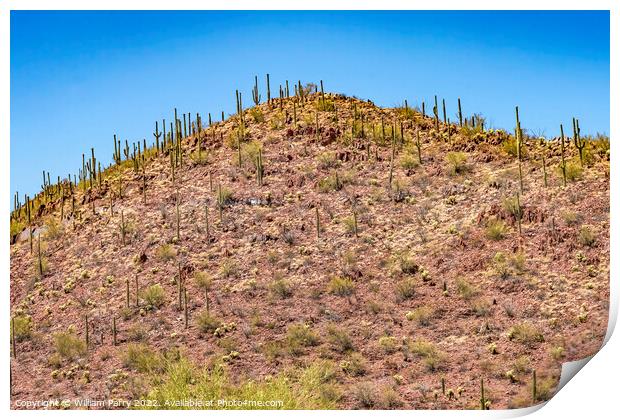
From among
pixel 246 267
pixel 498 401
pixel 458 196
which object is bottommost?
pixel 498 401

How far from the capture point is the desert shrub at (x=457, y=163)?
84.5 ft

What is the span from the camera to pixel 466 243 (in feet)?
73.1

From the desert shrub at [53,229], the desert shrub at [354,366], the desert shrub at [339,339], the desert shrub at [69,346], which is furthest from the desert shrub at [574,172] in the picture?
the desert shrub at [53,229]

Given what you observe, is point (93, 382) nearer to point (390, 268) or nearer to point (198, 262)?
point (198, 262)

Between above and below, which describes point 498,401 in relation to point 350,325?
below

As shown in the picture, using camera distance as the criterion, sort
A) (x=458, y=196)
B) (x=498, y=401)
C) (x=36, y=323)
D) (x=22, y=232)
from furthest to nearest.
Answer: (x=22, y=232) → (x=458, y=196) → (x=36, y=323) → (x=498, y=401)

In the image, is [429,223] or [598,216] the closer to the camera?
[598,216]

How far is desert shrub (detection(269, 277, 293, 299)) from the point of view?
21.3 metres

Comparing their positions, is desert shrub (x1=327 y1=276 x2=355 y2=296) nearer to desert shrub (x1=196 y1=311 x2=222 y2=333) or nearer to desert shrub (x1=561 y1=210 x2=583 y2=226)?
desert shrub (x1=196 y1=311 x2=222 y2=333)


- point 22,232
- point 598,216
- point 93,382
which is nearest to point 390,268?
point 598,216

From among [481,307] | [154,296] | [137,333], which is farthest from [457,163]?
[137,333]

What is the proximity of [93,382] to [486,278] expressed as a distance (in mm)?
9161

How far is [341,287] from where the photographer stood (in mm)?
21188

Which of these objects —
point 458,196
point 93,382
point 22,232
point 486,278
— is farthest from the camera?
point 22,232
